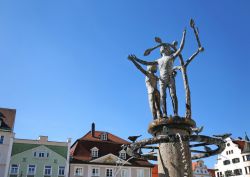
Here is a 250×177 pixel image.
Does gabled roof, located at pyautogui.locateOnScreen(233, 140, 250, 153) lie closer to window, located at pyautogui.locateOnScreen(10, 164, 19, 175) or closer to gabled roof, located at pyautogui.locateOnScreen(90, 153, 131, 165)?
gabled roof, located at pyautogui.locateOnScreen(90, 153, 131, 165)

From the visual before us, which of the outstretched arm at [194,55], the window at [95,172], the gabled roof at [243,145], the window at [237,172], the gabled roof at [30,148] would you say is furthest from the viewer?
the gabled roof at [243,145]

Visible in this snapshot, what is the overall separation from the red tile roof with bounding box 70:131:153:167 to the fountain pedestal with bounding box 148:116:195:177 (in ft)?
124

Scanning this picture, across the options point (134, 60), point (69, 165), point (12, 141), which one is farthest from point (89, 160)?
point (134, 60)

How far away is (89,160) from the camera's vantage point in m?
44.9

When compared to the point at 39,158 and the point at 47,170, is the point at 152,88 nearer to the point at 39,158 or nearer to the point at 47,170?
the point at 47,170

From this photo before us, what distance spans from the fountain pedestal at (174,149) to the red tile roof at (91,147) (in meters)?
37.9

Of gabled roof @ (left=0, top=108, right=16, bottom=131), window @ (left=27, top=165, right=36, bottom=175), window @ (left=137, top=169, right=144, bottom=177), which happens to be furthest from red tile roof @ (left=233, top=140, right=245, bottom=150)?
gabled roof @ (left=0, top=108, right=16, bottom=131)

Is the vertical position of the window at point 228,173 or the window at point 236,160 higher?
the window at point 236,160

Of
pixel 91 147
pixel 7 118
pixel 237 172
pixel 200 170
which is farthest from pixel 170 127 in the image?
pixel 237 172

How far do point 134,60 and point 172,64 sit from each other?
108 centimetres

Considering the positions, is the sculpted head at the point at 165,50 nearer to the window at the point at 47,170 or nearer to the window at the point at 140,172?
the window at the point at 47,170

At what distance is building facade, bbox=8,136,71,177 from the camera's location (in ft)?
137

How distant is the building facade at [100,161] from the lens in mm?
44094

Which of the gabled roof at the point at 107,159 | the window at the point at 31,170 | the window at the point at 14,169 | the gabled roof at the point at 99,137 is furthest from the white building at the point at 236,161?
the window at the point at 14,169
